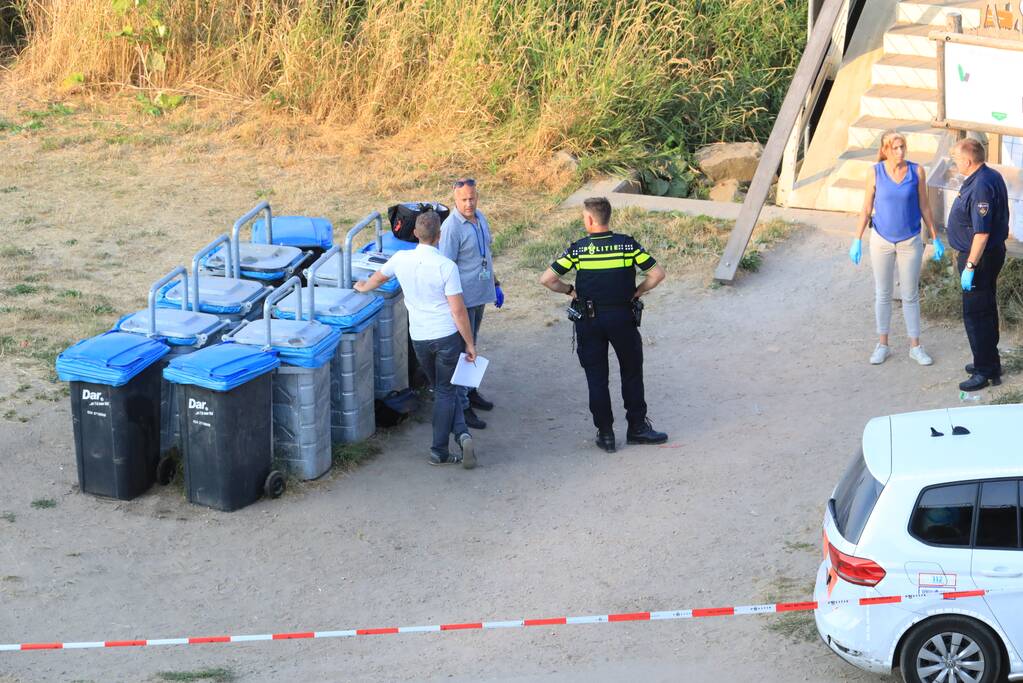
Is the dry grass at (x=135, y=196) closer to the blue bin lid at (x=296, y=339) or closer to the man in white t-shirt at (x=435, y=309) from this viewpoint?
the blue bin lid at (x=296, y=339)

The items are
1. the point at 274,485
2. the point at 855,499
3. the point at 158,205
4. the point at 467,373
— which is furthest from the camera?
the point at 158,205

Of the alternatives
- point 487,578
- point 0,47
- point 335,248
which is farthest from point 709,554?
point 0,47

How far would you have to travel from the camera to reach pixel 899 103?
1300cm

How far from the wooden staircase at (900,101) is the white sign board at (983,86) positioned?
10.7 feet

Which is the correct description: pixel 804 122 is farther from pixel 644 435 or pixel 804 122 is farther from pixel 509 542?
pixel 509 542

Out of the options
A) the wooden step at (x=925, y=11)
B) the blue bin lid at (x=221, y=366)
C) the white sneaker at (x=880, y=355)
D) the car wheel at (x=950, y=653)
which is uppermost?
the wooden step at (x=925, y=11)

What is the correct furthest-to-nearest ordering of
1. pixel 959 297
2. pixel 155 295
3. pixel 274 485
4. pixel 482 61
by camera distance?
pixel 482 61 < pixel 959 297 < pixel 155 295 < pixel 274 485

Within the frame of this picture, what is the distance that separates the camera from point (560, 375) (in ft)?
33.6

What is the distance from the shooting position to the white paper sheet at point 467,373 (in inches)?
330

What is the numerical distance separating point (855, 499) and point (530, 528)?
2506 millimetres

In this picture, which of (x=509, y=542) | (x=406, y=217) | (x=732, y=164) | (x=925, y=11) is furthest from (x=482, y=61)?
(x=509, y=542)

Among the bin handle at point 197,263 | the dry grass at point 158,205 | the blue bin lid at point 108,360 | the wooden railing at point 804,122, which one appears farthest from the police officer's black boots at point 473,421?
the wooden railing at point 804,122

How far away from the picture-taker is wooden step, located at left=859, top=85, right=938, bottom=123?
12.9 m

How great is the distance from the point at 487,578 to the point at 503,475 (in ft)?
4.28
